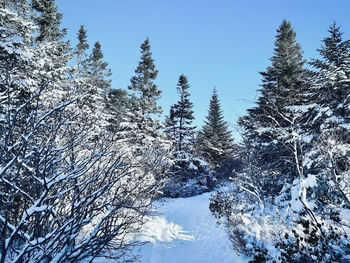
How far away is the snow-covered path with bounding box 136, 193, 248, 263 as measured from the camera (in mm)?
6043

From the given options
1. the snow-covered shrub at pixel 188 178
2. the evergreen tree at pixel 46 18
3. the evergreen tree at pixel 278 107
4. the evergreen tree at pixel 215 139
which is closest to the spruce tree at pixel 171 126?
the snow-covered shrub at pixel 188 178

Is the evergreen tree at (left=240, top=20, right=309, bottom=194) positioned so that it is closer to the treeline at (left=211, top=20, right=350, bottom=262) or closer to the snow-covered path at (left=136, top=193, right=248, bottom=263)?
the treeline at (left=211, top=20, right=350, bottom=262)

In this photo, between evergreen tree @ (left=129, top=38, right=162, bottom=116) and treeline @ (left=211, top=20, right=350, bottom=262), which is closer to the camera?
treeline @ (left=211, top=20, right=350, bottom=262)

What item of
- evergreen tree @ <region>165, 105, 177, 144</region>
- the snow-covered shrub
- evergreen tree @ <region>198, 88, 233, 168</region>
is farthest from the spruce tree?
evergreen tree @ <region>198, 88, 233, 168</region>

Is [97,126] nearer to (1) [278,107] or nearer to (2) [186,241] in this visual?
(2) [186,241]

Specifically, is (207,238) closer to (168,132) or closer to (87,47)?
(168,132)

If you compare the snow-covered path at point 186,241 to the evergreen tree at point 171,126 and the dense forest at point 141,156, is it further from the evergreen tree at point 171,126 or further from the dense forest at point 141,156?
the evergreen tree at point 171,126

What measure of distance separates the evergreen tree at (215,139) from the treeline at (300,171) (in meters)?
10.6

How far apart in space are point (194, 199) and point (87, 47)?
1849cm

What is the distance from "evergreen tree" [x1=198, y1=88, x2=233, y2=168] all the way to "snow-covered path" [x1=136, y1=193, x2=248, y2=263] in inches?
506

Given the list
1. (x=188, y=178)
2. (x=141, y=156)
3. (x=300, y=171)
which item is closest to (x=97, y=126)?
(x=141, y=156)

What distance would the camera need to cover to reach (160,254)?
628cm

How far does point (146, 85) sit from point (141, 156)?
412 inches

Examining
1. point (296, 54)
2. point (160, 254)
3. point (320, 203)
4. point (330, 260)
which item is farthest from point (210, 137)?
point (330, 260)
